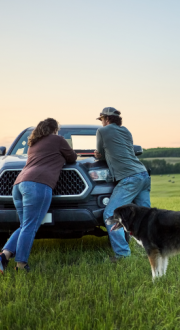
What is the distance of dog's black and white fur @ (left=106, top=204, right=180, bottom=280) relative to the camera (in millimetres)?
4070

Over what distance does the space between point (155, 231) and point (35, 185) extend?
1481 mm

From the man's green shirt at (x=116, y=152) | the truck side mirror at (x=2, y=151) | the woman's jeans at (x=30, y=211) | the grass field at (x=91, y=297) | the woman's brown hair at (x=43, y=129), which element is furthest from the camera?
the truck side mirror at (x=2, y=151)

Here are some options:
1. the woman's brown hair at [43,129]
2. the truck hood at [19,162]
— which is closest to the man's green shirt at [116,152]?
the truck hood at [19,162]

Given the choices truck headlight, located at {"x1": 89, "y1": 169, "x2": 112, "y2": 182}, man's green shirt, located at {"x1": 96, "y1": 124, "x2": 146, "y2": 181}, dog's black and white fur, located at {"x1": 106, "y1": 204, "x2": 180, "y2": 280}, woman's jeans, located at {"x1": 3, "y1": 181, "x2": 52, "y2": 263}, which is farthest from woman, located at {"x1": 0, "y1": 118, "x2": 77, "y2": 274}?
dog's black and white fur, located at {"x1": 106, "y1": 204, "x2": 180, "y2": 280}

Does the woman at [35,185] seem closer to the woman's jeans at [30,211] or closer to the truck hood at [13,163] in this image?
the woman's jeans at [30,211]

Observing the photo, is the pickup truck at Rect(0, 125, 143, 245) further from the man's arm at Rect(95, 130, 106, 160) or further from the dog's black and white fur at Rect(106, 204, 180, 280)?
the dog's black and white fur at Rect(106, 204, 180, 280)

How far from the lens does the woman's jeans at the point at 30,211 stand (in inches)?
174

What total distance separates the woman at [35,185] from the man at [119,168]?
0.51m

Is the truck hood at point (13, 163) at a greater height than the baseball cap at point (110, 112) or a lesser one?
lesser

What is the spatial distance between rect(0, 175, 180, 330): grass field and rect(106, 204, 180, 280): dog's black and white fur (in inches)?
7.9

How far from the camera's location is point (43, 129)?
15.3 ft

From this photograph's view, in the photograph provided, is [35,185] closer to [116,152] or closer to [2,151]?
[116,152]

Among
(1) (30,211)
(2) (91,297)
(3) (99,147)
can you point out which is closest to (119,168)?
(3) (99,147)

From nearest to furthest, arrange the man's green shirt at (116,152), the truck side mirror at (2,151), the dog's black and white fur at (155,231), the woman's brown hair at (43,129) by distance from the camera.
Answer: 1. the dog's black and white fur at (155,231)
2. the woman's brown hair at (43,129)
3. the man's green shirt at (116,152)
4. the truck side mirror at (2,151)
